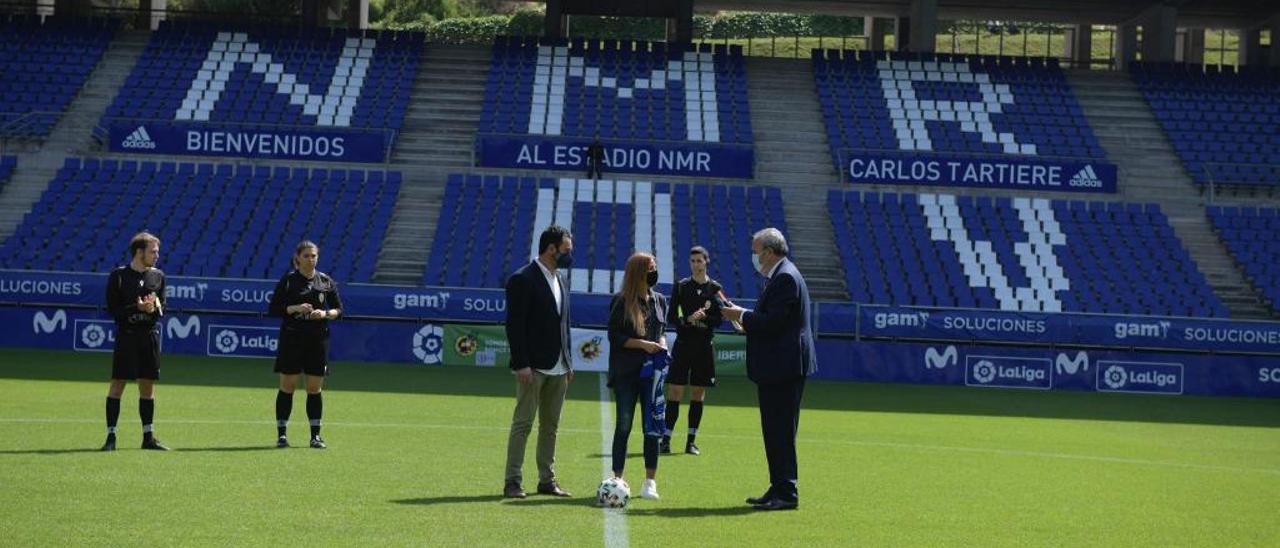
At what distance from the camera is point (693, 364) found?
16.7m

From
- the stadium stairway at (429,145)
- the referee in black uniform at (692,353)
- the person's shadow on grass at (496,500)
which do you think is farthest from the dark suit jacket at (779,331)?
the stadium stairway at (429,145)

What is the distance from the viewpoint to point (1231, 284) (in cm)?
3609

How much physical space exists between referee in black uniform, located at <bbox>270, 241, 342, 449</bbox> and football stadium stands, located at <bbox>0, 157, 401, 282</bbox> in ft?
58.9

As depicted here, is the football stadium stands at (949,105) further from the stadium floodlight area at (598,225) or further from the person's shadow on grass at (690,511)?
the person's shadow on grass at (690,511)

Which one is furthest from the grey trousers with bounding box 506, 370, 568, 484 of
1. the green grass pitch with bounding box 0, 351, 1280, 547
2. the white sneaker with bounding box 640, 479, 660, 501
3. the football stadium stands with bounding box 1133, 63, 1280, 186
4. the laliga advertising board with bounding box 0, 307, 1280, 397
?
the football stadium stands with bounding box 1133, 63, 1280, 186

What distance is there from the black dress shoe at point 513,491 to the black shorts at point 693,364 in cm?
492

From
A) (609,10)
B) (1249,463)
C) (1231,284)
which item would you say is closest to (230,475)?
(1249,463)

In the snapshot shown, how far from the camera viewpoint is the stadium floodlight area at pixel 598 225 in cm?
3409

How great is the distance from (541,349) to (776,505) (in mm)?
2121

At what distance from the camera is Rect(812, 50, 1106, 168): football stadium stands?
40.3 metres

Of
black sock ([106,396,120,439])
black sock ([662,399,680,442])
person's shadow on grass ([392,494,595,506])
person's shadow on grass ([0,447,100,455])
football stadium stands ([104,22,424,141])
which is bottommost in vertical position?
person's shadow on grass ([392,494,595,506])

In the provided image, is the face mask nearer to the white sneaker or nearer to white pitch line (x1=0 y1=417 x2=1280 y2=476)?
the white sneaker

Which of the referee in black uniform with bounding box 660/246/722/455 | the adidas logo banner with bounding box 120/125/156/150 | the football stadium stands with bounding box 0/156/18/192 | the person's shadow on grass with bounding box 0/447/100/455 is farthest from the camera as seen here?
the adidas logo banner with bounding box 120/125/156/150

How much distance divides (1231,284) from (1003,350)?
9.30 metres
